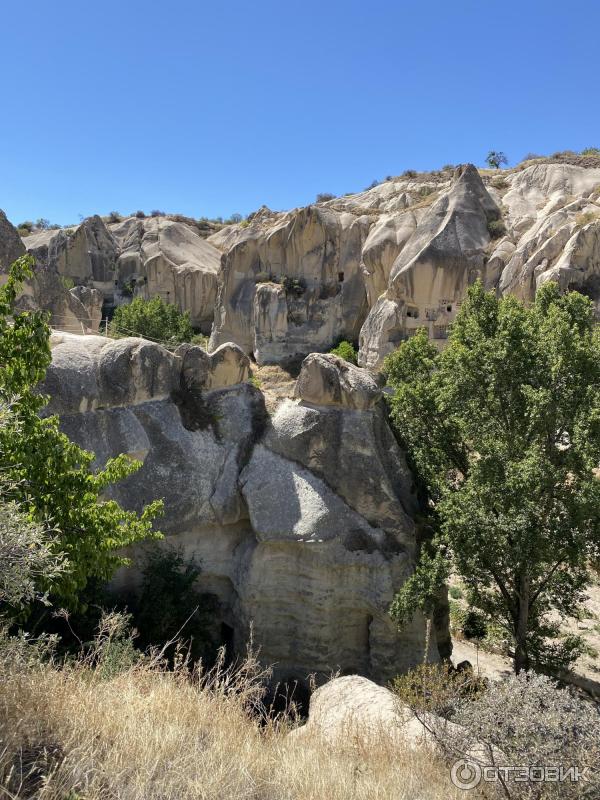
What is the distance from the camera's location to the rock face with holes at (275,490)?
1007cm

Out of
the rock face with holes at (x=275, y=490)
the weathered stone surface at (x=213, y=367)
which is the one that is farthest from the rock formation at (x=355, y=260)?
the rock face with holes at (x=275, y=490)

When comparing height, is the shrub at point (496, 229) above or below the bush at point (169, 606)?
above

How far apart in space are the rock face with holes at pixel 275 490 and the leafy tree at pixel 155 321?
711 inches

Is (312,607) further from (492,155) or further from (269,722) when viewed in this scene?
(492,155)

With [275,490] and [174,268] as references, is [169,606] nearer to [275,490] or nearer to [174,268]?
[275,490]

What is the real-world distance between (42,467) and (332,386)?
640cm

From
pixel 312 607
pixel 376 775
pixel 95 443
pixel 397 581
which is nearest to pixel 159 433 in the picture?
pixel 95 443

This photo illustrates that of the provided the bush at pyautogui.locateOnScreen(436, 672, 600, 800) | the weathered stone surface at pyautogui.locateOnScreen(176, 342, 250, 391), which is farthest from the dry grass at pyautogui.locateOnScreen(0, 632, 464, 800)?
the weathered stone surface at pyautogui.locateOnScreen(176, 342, 250, 391)

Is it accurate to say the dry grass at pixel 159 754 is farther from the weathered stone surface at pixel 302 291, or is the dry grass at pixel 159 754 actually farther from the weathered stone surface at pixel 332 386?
the weathered stone surface at pixel 302 291

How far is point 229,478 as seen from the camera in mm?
10797

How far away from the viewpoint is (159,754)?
371 centimetres

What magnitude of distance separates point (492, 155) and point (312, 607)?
186ft

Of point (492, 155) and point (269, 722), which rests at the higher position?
point (492, 155)

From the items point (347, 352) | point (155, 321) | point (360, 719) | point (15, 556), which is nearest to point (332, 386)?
point (360, 719)
